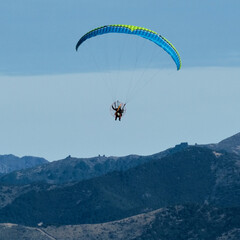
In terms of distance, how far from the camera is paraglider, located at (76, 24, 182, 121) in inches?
4417

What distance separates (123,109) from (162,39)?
13.2 metres

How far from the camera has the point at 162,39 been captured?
116 meters

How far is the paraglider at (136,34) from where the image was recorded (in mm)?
112188

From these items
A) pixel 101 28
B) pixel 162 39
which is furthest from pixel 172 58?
pixel 101 28

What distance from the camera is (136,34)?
366 ft

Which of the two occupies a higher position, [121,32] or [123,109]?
[121,32]

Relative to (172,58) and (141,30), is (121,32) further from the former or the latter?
(172,58)

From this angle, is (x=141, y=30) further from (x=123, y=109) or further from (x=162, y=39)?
(x=123, y=109)

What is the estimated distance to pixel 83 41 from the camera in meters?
118

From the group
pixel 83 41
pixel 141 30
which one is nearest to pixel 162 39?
pixel 141 30

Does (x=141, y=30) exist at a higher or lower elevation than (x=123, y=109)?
higher

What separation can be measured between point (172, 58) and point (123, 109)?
11.7 metres

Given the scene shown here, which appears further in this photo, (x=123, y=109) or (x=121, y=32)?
(x=123, y=109)

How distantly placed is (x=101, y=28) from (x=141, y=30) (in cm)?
633
